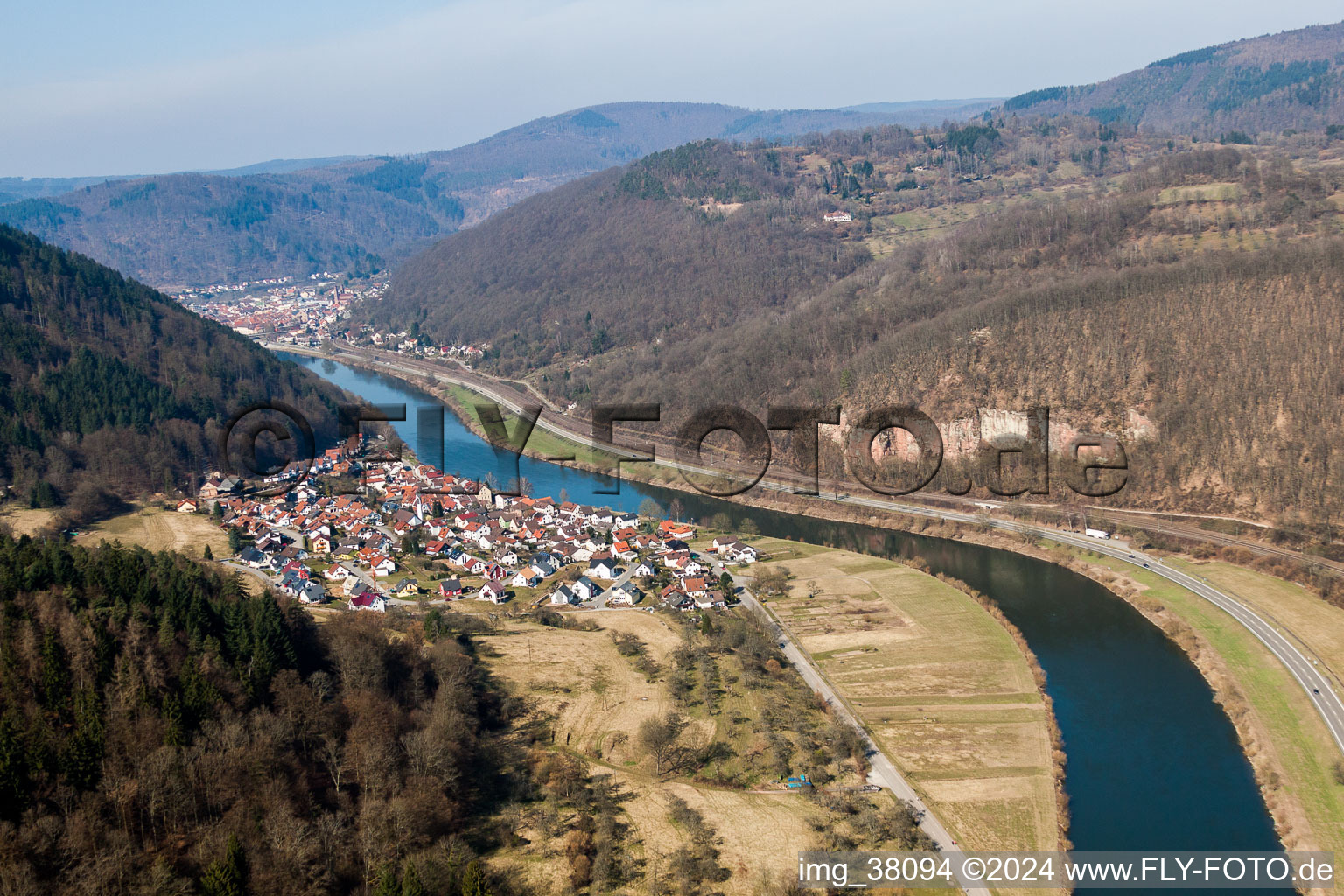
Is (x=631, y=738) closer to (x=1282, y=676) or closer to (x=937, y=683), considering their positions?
(x=937, y=683)

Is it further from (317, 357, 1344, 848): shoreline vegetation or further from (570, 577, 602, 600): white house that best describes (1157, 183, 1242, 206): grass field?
(570, 577, 602, 600): white house

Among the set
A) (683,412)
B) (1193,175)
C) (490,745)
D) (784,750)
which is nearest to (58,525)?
(490,745)

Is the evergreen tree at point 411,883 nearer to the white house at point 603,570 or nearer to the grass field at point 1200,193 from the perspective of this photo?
the white house at point 603,570

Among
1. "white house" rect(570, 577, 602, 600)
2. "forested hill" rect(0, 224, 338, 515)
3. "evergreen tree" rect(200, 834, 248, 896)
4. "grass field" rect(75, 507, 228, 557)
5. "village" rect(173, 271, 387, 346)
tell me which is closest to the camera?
"evergreen tree" rect(200, 834, 248, 896)

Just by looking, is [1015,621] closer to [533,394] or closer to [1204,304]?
[1204,304]

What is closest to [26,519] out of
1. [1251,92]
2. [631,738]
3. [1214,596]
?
[631,738]

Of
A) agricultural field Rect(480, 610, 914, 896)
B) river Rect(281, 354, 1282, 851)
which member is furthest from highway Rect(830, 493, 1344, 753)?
agricultural field Rect(480, 610, 914, 896)

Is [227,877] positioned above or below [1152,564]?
above
